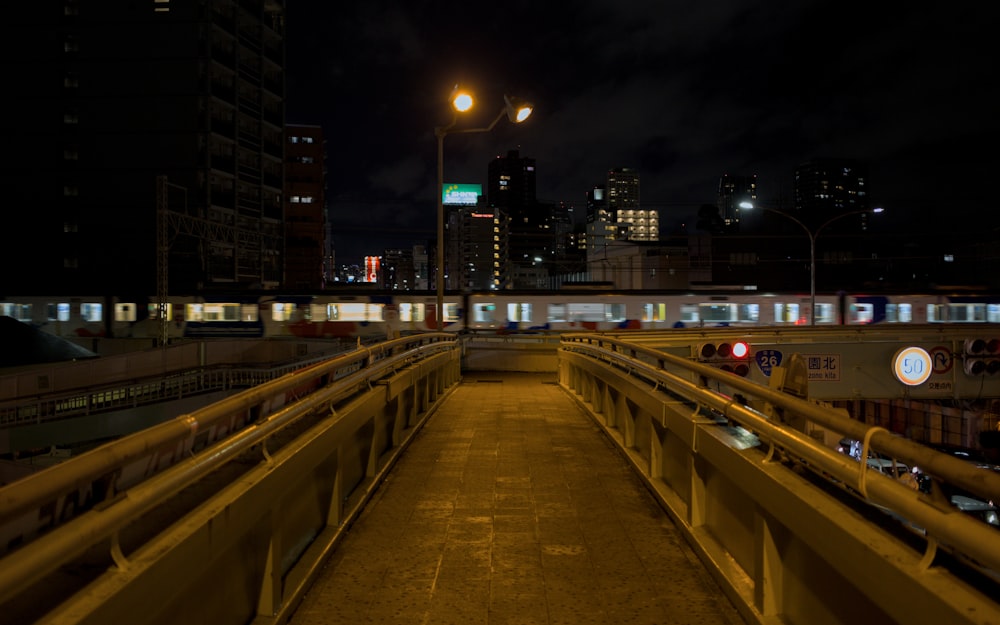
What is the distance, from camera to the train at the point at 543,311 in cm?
3356

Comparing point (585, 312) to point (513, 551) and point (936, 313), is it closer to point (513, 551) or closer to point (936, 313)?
point (936, 313)

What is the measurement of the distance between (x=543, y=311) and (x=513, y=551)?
28.2 m

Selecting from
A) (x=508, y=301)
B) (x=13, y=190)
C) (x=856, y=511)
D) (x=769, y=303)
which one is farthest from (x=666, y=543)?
(x=13, y=190)

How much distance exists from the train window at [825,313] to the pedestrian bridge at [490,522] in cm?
2847

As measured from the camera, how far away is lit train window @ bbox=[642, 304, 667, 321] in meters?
33.7

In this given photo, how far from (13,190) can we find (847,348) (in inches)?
2446

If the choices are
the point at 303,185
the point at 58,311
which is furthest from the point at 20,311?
the point at 303,185

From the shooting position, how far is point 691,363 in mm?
6238

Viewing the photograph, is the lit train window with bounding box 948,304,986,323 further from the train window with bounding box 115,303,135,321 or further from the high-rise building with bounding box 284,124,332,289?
the high-rise building with bounding box 284,124,332,289

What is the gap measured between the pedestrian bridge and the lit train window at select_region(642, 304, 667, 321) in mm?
25315

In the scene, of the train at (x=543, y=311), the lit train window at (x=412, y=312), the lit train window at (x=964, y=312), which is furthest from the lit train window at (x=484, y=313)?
the lit train window at (x=964, y=312)

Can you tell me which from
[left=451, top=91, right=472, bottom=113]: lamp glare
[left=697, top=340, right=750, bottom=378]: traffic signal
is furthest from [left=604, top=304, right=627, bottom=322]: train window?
[left=697, top=340, right=750, bottom=378]: traffic signal

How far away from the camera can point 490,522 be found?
6.12 metres

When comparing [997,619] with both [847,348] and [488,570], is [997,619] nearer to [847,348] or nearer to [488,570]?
[488,570]
